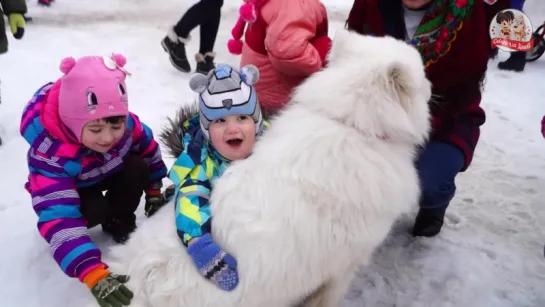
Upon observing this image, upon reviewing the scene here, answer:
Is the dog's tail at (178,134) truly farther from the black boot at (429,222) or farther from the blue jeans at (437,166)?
the black boot at (429,222)

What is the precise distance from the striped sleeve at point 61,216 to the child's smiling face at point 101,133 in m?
0.15

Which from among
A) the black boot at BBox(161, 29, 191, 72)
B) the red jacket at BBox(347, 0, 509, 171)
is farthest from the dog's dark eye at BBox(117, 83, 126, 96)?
the black boot at BBox(161, 29, 191, 72)

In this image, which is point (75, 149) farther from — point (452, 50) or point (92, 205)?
point (452, 50)

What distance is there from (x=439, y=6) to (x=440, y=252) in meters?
1.27

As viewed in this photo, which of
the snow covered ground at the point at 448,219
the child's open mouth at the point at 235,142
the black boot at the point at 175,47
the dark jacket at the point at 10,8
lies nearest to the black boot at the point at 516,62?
the snow covered ground at the point at 448,219

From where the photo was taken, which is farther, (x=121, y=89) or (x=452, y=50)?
(x=452, y=50)

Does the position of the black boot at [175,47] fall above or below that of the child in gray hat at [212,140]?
below

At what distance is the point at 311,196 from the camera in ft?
4.69

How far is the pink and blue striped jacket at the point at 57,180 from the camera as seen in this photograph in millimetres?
1680

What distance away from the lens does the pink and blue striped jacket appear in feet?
5.51

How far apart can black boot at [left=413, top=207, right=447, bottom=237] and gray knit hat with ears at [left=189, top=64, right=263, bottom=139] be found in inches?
46.6

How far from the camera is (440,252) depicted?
225 centimetres

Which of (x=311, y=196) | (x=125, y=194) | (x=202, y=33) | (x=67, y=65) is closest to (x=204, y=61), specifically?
(x=202, y=33)

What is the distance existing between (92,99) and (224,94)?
0.53 metres
